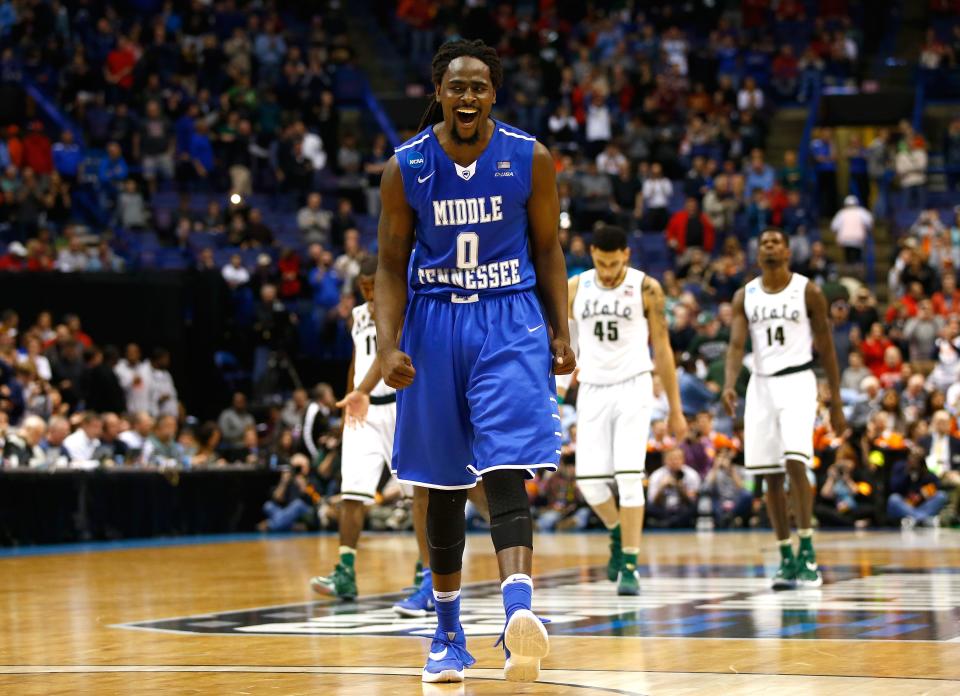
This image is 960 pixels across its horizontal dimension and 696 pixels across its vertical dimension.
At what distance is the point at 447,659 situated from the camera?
666 cm

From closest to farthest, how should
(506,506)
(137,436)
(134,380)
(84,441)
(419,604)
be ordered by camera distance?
(506,506)
(419,604)
(84,441)
(137,436)
(134,380)

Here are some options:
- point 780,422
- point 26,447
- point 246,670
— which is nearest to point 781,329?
point 780,422

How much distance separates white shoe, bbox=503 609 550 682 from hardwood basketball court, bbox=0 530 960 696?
0.48 m

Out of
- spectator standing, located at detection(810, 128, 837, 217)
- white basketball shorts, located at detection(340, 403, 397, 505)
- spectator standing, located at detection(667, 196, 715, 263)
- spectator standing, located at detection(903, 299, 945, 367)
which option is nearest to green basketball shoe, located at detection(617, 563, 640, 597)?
white basketball shorts, located at detection(340, 403, 397, 505)

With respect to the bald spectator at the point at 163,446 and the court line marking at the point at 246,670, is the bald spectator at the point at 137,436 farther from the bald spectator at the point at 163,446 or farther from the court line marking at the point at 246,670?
the court line marking at the point at 246,670

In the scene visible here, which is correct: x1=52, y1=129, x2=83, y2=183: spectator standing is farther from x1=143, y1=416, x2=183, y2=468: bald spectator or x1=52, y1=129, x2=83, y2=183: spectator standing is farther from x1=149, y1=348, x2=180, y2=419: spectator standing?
x1=143, y1=416, x2=183, y2=468: bald spectator

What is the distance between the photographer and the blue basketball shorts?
21.2ft

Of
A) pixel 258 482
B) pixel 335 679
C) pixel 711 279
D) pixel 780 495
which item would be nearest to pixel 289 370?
pixel 258 482

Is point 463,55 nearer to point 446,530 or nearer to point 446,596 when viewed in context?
point 446,530

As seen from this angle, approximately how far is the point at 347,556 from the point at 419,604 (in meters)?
1.19

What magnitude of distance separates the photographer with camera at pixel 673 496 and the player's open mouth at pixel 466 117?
45.8 feet

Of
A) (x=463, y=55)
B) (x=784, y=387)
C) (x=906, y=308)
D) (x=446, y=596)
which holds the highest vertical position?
(x=906, y=308)

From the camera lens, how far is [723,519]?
66.4ft

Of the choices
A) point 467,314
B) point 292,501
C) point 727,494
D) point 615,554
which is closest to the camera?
point 467,314
